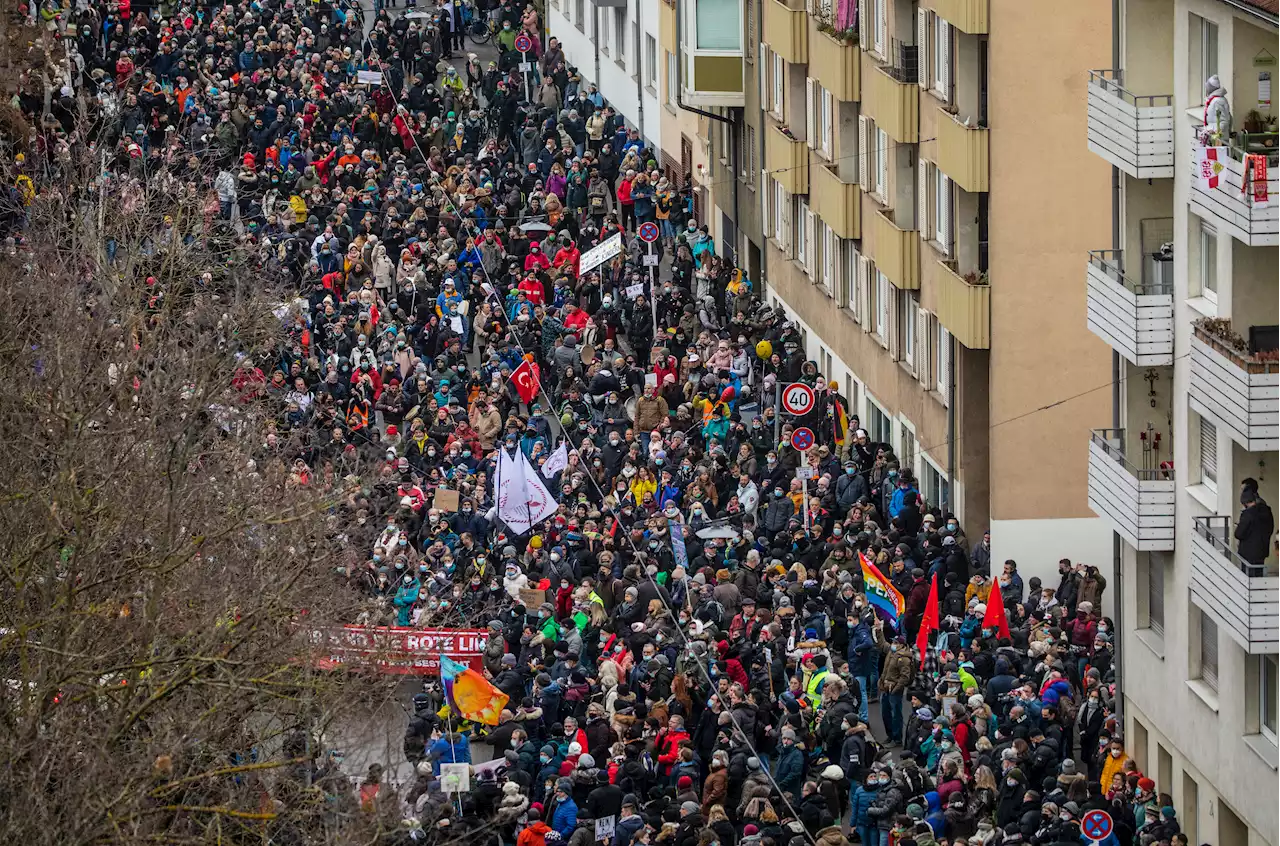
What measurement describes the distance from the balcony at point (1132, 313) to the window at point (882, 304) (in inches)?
602

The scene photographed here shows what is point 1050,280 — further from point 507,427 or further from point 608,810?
point 608,810

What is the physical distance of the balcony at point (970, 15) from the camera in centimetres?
5288

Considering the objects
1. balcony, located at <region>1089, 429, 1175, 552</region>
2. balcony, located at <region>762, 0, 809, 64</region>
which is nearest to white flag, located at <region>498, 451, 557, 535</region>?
balcony, located at <region>1089, 429, 1175, 552</region>

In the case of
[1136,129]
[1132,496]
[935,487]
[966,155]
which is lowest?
[935,487]

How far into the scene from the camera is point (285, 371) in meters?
62.5

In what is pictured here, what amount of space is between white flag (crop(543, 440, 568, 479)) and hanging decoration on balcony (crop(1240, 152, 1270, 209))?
18.6m

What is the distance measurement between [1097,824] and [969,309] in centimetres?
1618

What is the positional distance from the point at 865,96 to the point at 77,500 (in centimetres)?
2687

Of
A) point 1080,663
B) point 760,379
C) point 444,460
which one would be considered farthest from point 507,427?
point 1080,663

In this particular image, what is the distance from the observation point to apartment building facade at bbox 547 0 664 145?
8244 cm

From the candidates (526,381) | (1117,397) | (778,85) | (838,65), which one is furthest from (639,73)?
(1117,397)

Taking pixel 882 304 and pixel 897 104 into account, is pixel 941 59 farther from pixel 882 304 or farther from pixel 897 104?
pixel 882 304

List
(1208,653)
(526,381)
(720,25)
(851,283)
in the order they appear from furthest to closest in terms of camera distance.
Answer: (720,25), (851,283), (526,381), (1208,653)

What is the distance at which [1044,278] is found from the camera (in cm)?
5316
